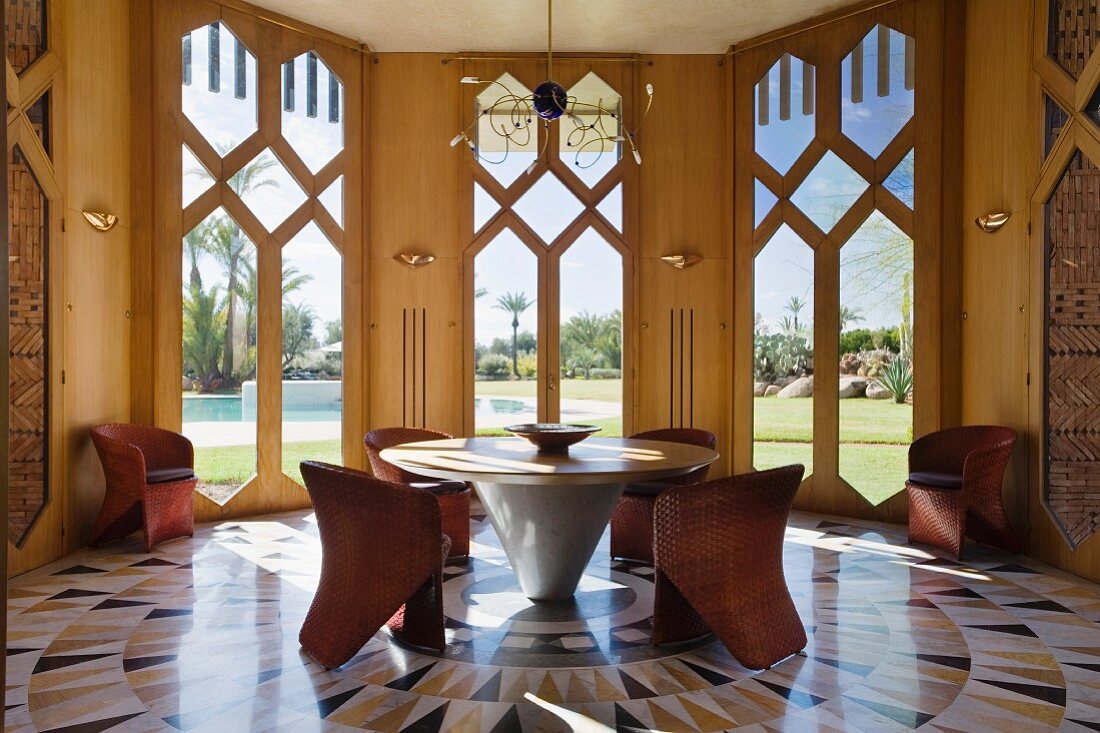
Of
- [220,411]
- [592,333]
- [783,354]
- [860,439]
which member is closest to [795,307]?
[783,354]

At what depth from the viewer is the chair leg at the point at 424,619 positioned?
338cm

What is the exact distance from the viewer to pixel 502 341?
295 inches

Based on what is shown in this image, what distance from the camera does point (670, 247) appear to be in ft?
24.5

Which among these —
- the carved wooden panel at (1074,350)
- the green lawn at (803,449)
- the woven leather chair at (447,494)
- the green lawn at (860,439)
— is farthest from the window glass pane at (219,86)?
the carved wooden panel at (1074,350)

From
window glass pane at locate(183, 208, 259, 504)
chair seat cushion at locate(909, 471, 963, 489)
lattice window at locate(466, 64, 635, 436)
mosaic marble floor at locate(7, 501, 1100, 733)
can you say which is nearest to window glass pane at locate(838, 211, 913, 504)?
chair seat cushion at locate(909, 471, 963, 489)

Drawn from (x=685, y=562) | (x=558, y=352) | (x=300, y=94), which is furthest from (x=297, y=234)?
(x=685, y=562)

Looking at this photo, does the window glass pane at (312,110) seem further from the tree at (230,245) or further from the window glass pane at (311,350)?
the window glass pane at (311,350)

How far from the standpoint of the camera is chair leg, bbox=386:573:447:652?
133 inches

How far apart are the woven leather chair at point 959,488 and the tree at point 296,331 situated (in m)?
5.03

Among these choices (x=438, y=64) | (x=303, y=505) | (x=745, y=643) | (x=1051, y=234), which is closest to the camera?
(x=745, y=643)

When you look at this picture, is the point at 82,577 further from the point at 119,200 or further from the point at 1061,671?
the point at 1061,671

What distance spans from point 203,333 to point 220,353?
8.3 inches

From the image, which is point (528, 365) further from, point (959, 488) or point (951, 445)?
point (959, 488)

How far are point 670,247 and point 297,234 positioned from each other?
135 inches
